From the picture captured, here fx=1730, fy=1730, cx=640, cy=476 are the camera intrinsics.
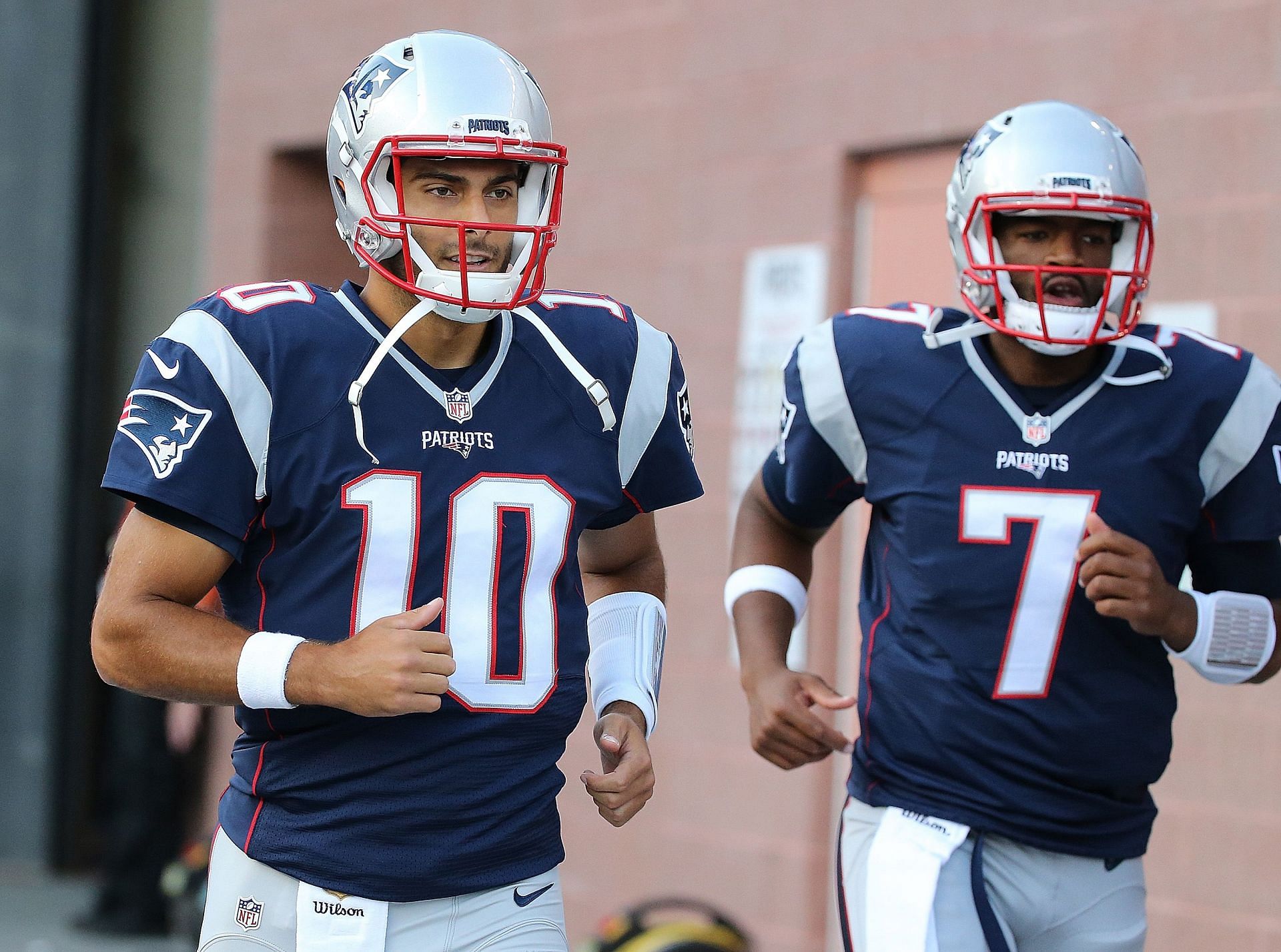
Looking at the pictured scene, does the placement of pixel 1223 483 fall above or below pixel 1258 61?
below

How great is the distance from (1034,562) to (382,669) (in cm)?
122

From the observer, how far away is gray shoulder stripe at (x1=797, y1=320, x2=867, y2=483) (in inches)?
123

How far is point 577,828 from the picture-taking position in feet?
20.3

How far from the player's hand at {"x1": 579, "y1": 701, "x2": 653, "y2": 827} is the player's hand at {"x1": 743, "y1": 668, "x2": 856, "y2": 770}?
427mm

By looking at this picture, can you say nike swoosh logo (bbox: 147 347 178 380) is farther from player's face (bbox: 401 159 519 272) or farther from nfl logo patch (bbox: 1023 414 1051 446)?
nfl logo patch (bbox: 1023 414 1051 446)

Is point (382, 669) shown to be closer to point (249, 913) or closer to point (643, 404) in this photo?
point (249, 913)

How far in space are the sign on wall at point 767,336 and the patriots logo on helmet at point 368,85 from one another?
3087mm

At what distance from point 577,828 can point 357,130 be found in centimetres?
402

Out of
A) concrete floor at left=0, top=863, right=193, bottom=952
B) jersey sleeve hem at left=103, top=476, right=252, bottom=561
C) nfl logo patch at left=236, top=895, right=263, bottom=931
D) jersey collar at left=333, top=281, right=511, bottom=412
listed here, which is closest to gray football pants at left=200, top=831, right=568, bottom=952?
nfl logo patch at left=236, top=895, right=263, bottom=931

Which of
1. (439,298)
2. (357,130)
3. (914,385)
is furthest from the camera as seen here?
(914,385)

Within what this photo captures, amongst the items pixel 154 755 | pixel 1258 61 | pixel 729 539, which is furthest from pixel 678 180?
pixel 154 755

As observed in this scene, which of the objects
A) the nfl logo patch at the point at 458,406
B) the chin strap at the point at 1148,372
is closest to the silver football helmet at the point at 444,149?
the nfl logo patch at the point at 458,406

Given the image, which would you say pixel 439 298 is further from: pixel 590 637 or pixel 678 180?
pixel 678 180

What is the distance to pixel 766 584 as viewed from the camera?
3.33 meters
